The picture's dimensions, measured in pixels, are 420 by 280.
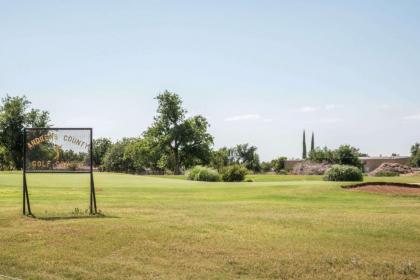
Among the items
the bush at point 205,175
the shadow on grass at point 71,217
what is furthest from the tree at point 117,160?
the shadow on grass at point 71,217

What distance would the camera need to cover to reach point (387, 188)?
2647 cm

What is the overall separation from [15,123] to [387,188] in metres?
74.5

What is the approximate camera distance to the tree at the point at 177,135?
82812 millimetres

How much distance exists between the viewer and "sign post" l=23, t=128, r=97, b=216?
16.6m

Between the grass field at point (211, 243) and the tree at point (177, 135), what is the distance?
6383cm

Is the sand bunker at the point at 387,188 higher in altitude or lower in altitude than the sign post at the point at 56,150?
lower

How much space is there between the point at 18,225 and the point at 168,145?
68824 millimetres

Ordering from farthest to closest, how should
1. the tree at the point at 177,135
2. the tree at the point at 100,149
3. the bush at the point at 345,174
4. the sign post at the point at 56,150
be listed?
the tree at the point at 100,149
the tree at the point at 177,135
the bush at the point at 345,174
the sign post at the point at 56,150

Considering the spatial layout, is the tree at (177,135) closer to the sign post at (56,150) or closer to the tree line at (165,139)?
the tree line at (165,139)

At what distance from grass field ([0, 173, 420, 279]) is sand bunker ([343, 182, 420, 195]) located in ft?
21.3

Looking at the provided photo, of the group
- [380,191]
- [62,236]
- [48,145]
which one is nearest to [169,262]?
[62,236]

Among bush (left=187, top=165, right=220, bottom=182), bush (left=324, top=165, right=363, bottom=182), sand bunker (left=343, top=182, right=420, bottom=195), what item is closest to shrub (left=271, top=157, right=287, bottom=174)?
bush (left=187, top=165, right=220, bottom=182)

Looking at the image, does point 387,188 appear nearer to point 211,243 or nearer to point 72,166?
point 72,166

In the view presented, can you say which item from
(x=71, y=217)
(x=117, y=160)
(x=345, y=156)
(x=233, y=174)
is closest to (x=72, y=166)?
(x=71, y=217)
